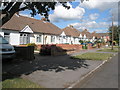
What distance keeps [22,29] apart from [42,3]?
16.5 m

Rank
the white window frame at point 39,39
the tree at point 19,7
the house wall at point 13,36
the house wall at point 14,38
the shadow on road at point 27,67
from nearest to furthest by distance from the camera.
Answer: the tree at point 19,7 → the shadow on road at point 27,67 → the house wall at point 13,36 → the house wall at point 14,38 → the white window frame at point 39,39

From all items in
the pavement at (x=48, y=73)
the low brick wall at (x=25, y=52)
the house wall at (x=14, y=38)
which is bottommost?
the pavement at (x=48, y=73)

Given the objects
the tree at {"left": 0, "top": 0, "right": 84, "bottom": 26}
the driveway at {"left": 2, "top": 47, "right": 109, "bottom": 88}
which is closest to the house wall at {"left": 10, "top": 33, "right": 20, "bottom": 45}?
the driveway at {"left": 2, "top": 47, "right": 109, "bottom": 88}

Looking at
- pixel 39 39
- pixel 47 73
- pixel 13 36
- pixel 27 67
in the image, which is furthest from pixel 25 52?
pixel 39 39

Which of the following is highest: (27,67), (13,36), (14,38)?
(13,36)

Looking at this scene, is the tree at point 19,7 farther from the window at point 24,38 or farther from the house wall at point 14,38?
the window at point 24,38

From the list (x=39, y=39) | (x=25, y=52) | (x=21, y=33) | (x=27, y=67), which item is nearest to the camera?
(x=27, y=67)

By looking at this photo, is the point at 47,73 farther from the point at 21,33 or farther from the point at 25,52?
the point at 21,33

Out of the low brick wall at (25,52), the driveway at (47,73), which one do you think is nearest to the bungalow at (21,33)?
the low brick wall at (25,52)

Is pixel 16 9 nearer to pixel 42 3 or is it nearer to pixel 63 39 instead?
pixel 42 3

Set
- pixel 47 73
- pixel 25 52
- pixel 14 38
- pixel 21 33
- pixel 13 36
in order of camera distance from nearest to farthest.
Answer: pixel 47 73
pixel 25 52
pixel 13 36
pixel 14 38
pixel 21 33

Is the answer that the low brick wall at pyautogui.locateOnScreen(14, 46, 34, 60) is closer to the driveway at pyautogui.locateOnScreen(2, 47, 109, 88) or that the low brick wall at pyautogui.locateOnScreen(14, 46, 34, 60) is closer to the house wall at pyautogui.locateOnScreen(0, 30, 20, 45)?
the driveway at pyautogui.locateOnScreen(2, 47, 109, 88)

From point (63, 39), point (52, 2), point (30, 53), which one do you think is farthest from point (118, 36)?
point (52, 2)

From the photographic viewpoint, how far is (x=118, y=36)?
52.3m
